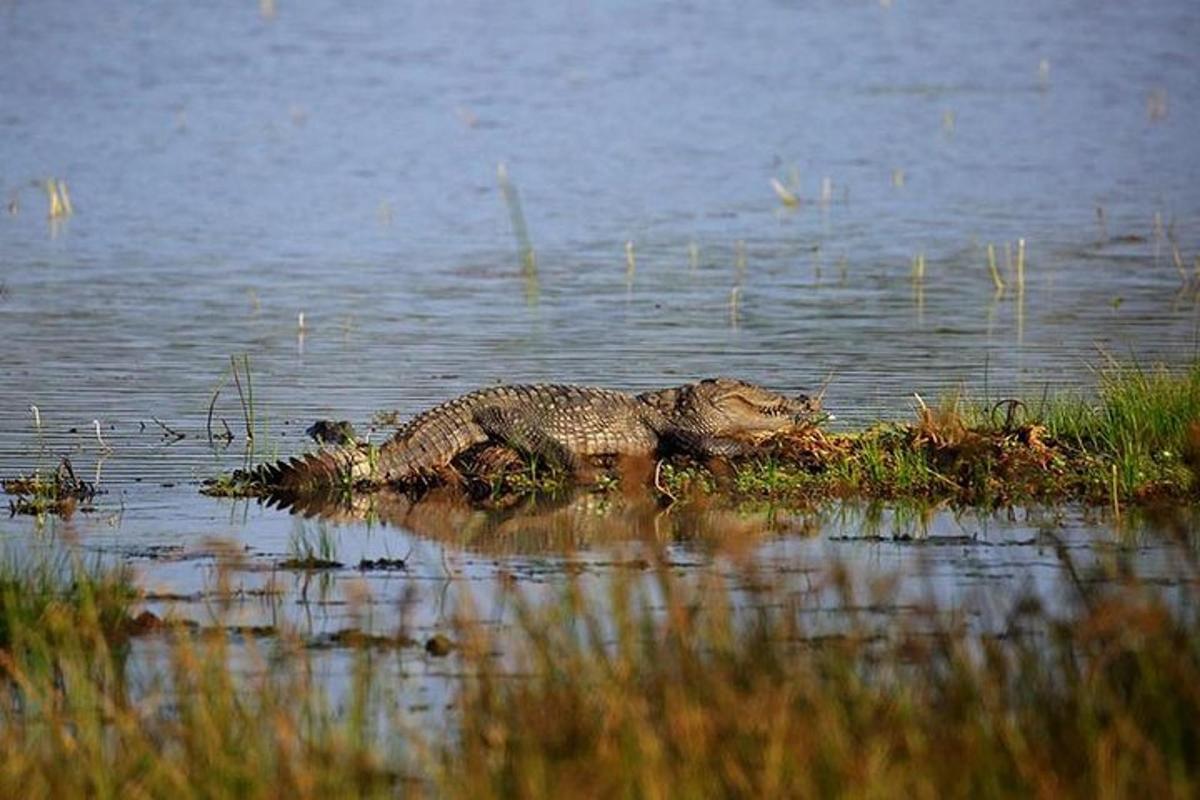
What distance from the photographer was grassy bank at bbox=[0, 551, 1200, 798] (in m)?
7.10

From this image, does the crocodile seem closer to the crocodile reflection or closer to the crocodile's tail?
the crocodile's tail

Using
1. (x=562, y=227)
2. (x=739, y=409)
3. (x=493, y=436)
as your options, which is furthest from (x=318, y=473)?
(x=562, y=227)

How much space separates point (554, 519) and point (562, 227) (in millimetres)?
15359

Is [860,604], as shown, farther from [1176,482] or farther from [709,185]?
[709,185]

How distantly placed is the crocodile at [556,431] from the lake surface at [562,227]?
2.30 ft

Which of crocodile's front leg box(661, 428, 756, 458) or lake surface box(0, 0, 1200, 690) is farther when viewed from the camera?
crocodile's front leg box(661, 428, 756, 458)

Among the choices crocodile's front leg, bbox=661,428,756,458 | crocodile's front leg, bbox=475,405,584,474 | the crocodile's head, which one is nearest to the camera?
crocodile's front leg, bbox=475,405,584,474

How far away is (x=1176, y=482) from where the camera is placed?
12.6 meters

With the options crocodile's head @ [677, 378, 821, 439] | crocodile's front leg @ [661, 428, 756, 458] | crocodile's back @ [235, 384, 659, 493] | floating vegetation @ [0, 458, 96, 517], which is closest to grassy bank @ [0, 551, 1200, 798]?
floating vegetation @ [0, 458, 96, 517]

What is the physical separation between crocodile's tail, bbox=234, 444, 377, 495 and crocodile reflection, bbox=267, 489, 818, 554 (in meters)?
0.14

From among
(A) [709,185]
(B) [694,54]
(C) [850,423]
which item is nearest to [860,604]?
(C) [850,423]

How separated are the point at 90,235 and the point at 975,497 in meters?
16.1

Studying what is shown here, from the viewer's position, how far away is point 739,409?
14.4 meters

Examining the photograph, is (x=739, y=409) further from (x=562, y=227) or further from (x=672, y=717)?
(x=562, y=227)
